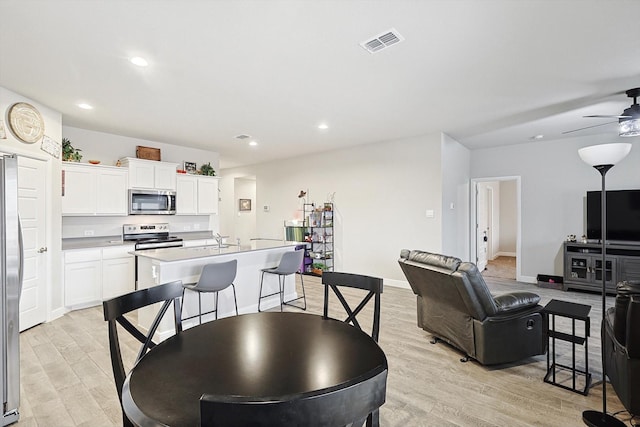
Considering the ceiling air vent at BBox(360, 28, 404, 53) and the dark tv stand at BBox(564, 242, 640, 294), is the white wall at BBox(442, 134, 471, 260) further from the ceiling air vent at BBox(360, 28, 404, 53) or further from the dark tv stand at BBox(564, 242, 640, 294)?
the ceiling air vent at BBox(360, 28, 404, 53)

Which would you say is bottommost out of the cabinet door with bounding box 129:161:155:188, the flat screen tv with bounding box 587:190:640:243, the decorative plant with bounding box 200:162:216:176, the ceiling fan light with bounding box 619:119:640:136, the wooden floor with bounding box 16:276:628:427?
the wooden floor with bounding box 16:276:628:427

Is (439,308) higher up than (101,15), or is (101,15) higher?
(101,15)

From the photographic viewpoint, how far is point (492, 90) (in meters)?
3.46

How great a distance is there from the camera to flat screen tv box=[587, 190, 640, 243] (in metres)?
5.07

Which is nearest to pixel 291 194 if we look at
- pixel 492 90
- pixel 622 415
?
pixel 492 90

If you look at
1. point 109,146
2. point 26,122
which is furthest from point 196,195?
point 26,122

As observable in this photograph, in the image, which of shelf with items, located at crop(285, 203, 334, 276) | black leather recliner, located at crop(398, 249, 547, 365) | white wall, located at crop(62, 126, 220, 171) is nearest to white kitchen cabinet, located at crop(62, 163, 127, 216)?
white wall, located at crop(62, 126, 220, 171)

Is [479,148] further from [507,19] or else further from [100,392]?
[100,392]

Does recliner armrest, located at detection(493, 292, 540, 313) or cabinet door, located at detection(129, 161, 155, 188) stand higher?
cabinet door, located at detection(129, 161, 155, 188)

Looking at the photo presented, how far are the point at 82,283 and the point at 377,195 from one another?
488 centimetres

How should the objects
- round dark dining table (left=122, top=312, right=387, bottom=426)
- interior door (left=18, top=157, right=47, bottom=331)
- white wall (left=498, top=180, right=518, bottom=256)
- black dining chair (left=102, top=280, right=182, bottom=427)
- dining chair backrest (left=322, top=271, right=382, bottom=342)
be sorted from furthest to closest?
white wall (left=498, top=180, right=518, bottom=256) → interior door (left=18, top=157, right=47, bottom=331) → dining chair backrest (left=322, top=271, right=382, bottom=342) → black dining chair (left=102, top=280, right=182, bottom=427) → round dark dining table (left=122, top=312, right=387, bottom=426)

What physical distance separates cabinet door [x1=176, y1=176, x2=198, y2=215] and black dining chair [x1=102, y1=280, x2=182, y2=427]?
14.8 feet

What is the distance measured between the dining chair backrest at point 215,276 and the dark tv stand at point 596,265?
18.1 feet

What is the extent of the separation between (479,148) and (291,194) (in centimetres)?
420
